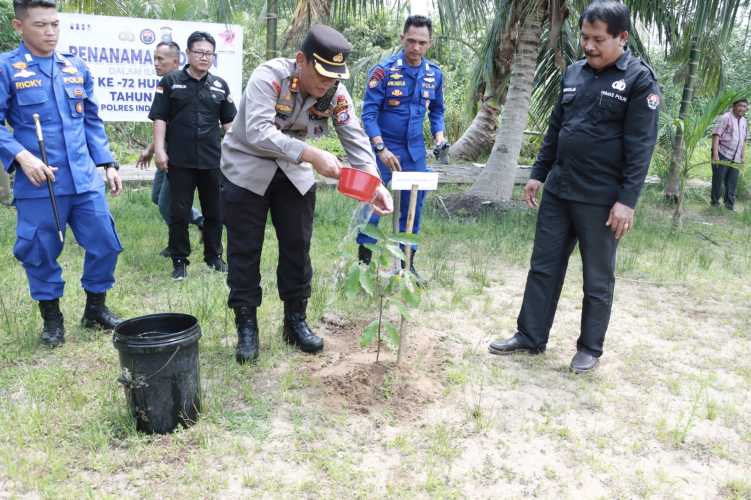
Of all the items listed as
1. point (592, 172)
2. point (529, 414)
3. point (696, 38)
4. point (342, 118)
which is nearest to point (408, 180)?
point (342, 118)

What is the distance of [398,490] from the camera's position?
2.69 meters

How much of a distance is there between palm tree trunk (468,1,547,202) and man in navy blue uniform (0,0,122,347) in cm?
540

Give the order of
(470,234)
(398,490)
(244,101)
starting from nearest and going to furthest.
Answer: (398,490) < (244,101) < (470,234)

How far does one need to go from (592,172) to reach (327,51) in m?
1.63

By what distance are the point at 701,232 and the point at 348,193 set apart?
6.43 metres

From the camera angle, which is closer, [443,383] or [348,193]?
[348,193]

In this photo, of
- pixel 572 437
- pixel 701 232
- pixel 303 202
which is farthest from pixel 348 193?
pixel 701 232

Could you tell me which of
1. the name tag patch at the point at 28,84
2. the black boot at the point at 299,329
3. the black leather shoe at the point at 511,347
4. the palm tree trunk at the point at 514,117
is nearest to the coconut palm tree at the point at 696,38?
the palm tree trunk at the point at 514,117

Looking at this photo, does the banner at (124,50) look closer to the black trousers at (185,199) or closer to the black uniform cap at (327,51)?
the black trousers at (185,199)

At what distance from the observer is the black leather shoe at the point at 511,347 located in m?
4.11

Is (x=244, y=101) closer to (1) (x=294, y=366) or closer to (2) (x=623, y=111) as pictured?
(1) (x=294, y=366)

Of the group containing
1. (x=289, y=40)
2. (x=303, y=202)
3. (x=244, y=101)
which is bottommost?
(x=303, y=202)

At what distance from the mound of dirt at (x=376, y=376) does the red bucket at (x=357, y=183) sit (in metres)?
1.05

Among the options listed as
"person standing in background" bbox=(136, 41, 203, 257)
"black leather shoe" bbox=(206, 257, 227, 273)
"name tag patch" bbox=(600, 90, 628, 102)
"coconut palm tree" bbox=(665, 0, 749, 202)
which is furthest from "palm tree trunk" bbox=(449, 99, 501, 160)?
"name tag patch" bbox=(600, 90, 628, 102)
